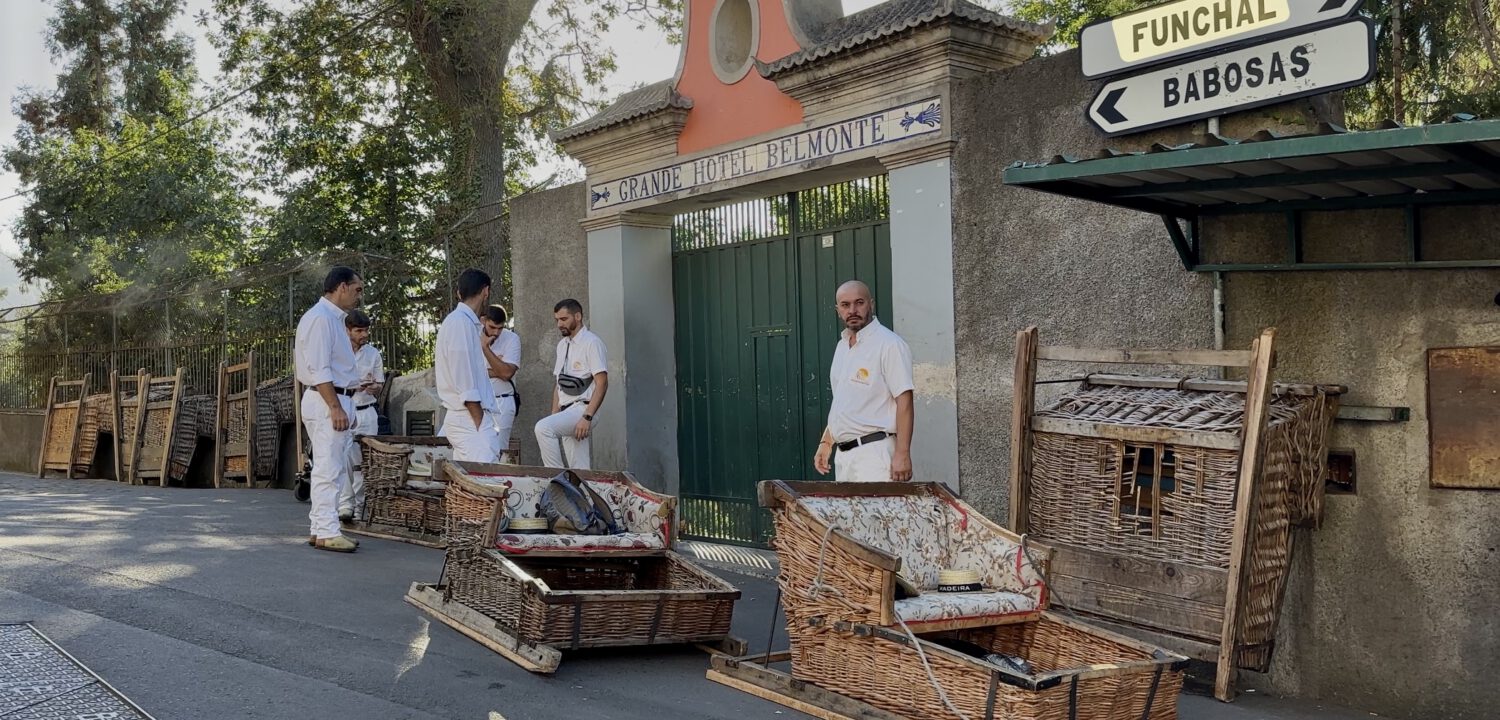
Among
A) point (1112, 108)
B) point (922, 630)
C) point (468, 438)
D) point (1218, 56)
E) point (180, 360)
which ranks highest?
point (1218, 56)

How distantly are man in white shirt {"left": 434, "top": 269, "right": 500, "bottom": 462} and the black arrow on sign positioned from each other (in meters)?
4.39

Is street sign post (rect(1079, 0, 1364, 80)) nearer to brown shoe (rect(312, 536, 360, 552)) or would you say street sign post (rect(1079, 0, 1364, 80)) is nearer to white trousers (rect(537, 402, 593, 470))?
white trousers (rect(537, 402, 593, 470))

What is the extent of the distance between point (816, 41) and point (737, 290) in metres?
2.13

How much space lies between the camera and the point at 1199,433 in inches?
221

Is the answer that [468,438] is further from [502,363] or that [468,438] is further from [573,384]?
[502,363]

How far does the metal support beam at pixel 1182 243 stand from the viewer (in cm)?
626

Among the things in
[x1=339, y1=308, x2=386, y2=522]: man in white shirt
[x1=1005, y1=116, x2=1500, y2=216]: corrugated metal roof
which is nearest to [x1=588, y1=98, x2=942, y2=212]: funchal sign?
[x1=1005, y1=116, x2=1500, y2=216]: corrugated metal roof

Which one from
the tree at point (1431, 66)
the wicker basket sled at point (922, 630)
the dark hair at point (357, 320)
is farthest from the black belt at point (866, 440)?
the tree at point (1431, 66)

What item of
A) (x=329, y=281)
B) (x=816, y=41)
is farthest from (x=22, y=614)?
Result: (x=816, y=41)

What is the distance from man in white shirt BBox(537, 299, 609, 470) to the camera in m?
9.95

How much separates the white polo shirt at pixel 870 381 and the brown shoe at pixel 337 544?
4.01 meters

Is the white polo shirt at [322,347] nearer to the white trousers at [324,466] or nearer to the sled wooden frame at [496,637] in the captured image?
the white trousers at [324,466]

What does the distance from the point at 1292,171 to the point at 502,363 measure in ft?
23.0

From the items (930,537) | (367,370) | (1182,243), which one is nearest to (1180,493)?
(930,537)
